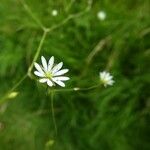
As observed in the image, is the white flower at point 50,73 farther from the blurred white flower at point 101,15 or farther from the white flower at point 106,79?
the blurred white flower at point 101,15

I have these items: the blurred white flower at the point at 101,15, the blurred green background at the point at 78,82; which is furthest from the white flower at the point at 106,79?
the blurred white flower at the point at 101,15

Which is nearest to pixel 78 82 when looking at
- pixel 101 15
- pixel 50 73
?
pixel 101 15

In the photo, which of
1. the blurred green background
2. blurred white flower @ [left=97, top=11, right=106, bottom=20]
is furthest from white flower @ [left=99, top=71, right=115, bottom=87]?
blurred white flower @ [left=97, top=11, right=106, bottom=20]

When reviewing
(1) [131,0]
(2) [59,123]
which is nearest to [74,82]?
(2) [59,123]

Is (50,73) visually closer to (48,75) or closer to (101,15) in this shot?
(48,75)

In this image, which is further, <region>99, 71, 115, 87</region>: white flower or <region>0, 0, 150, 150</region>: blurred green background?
<region>0, 0, 150, 150</region>: blurred green background

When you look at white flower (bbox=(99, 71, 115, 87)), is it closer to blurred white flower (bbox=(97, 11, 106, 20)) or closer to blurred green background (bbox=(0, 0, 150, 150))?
blurred green background (bbox=(0, 0, 150, 150))

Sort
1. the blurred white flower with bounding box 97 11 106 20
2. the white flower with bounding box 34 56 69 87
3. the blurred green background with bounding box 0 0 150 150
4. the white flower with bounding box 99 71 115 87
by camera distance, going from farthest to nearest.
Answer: the blurred white flower with bounding box 97 11 106 20
the blurred green background with bounding box 0 0 150 150
the white flower with bounding box 99 71 115 87
the white flower with bounding box 34 56 69 87

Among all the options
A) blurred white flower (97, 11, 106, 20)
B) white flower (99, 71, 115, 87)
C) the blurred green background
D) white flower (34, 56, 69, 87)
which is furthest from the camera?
blurred white flower (97, 11, 106, 20)
